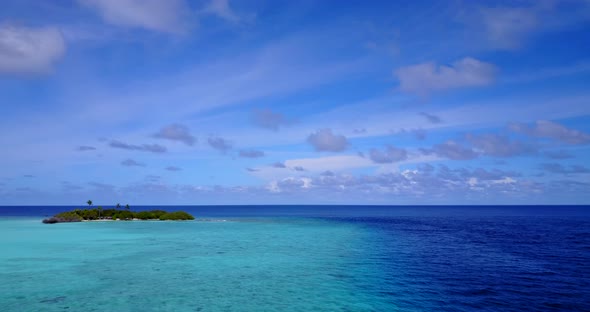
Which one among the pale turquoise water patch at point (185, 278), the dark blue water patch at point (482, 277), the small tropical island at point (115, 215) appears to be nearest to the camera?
the pale turquoise water patch at point (185, 278)

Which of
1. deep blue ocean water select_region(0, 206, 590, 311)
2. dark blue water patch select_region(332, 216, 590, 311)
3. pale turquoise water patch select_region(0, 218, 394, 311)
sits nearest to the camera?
pale turquoise water patch select_region(0, 218, 394, 311)

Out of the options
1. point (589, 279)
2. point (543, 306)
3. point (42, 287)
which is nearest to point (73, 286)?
point (42, 287)

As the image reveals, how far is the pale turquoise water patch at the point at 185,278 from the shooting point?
84.8 ft

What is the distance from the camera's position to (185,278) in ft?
111

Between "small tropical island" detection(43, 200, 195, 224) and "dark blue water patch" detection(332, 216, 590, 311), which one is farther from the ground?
"small tropical island" detection(43, 200, 195, 224)

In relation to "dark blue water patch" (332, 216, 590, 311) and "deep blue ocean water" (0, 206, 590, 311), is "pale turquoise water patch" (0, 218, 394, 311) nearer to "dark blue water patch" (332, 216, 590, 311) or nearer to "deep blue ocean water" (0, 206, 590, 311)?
"deep blue ocean water" (0, 206, 590, 311)

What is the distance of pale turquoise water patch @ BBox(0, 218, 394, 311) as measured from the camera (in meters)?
25.9

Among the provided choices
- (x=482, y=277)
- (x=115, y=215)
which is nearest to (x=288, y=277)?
(x=482, y=277)

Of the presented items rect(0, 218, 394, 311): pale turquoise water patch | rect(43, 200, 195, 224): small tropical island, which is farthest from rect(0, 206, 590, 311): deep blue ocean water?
rect(43, 200, 195, 224): small tropical island

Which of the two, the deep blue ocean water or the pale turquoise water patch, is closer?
the pale turquoise water patch

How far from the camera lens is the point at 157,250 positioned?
51562 millimetres

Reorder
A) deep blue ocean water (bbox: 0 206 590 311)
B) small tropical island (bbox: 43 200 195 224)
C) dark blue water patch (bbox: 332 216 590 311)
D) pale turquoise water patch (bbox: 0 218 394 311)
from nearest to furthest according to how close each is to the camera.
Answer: pale turquoise water patch (bbox: 0 218 394 311), deep blue ocean water (bbox: 0 206 590 311), dark blue water patch (bbox: 332 216 590 311), small tropical island (bbox: 43 200 195 224)

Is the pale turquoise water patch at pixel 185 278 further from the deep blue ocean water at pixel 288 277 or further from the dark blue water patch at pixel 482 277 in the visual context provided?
the dark blue water patch at pixel 482 277

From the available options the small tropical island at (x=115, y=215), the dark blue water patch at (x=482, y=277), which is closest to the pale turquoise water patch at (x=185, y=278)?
the dark blue water patch at (x=482, y=277)
